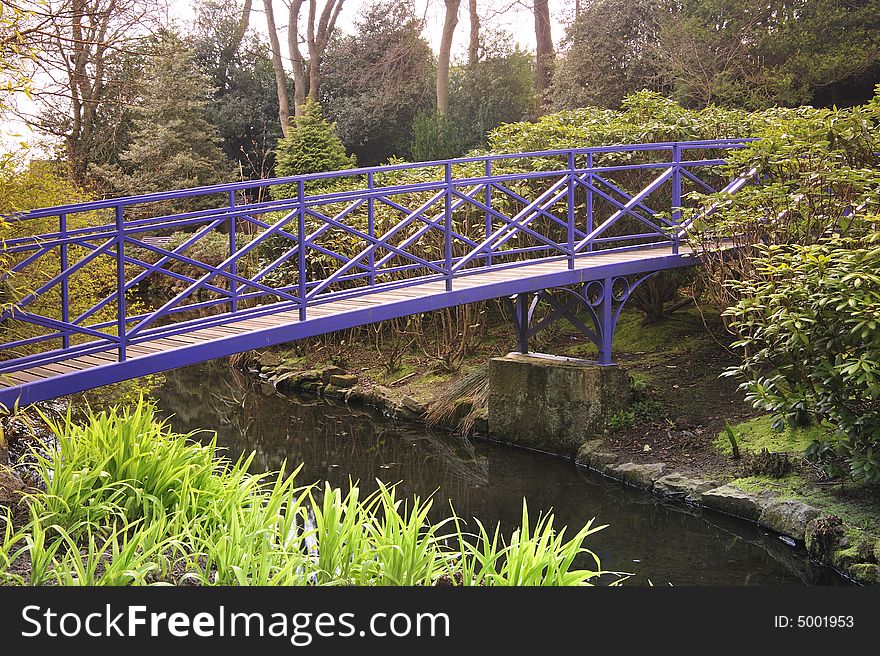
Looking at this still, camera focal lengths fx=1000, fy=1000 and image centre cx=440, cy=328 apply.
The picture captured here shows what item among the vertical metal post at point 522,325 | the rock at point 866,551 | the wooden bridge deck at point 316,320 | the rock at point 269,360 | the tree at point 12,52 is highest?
the tree at point 12,52

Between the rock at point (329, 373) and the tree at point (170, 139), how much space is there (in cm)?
840

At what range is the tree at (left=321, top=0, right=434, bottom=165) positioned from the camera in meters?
21.5

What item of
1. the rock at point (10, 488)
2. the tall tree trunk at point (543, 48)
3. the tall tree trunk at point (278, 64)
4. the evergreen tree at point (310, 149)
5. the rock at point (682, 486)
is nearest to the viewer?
the rock at point (10, 488)

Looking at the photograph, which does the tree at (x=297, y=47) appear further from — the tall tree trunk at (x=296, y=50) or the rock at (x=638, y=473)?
the rock at (x=638, y=473)

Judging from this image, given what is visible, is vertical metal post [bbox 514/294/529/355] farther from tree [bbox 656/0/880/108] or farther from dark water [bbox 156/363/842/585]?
tree [bbox 656/0/880/108]

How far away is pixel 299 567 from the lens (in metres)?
4.52

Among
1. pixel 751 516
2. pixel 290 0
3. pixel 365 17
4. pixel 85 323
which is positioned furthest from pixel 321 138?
pixel 751 516

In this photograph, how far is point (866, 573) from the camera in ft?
19.5

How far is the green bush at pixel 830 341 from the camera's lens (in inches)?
235

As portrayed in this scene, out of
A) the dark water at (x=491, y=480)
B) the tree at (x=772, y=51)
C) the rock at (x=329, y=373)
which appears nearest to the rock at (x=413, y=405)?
the dark water at (x=491, y=480)

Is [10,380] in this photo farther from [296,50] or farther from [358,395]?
[296,50]

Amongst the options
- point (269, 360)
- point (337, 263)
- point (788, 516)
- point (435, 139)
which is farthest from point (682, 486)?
point (435, 139)

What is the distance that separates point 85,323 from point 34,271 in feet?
3.15

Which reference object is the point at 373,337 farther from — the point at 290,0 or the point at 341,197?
the point at 290,0
